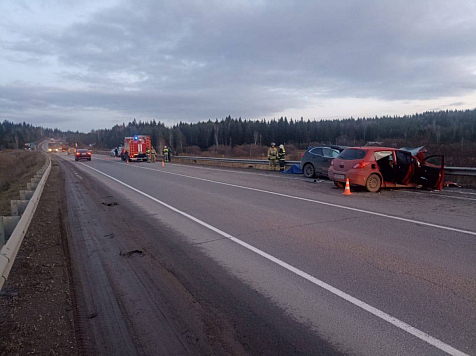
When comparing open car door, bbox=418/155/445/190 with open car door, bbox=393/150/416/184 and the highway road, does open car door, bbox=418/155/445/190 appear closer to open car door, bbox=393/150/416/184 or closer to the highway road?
open car door, bbox=393/150/416/184

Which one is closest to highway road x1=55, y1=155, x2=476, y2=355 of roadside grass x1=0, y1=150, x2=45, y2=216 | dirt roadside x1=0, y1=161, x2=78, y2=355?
dirt roadside x1=0, y1=161, x2=78, y2=355

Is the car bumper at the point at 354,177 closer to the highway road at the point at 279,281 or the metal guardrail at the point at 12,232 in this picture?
the highway road at the point at 279,281

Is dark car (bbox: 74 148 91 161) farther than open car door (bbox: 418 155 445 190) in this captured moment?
Yes

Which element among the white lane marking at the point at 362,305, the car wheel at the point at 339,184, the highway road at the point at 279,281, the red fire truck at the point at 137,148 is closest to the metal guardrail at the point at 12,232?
the highway road at the point at 279,281

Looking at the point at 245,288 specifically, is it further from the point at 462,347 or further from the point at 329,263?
the point at 462,347

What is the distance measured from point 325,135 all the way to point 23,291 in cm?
12081

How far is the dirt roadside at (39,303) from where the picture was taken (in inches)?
133

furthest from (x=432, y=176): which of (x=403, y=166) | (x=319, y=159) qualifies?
(x=319, y=159)

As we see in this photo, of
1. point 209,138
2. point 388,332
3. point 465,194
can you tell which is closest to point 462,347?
point 388,332

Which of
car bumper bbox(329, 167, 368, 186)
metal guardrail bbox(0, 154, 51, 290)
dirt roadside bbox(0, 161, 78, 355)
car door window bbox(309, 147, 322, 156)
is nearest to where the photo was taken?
dirt roadside bbox(0, 161, 78, 355)

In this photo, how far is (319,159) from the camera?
17703 millimetres

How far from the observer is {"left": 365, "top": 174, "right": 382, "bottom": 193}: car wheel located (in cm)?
1259

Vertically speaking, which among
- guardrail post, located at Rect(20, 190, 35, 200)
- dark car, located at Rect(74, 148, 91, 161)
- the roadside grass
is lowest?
the roadside grass

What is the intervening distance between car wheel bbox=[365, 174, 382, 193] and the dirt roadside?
382 inches
